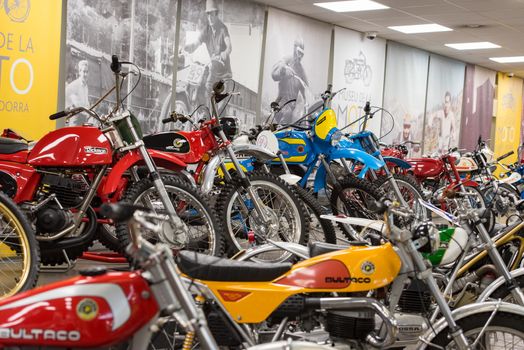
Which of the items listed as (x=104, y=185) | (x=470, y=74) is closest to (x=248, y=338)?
(x=104, y=185)

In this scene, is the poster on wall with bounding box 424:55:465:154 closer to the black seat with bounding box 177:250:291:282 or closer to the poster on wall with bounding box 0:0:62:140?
the poster on wall with bounding box 0:0:62:140

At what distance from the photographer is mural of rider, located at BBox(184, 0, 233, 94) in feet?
25.9

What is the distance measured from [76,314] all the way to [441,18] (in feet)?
28.0

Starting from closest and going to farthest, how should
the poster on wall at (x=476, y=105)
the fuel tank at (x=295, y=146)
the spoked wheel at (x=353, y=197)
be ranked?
the spoked wheel at (x=353, y=197)
the fuel tank at (x=295, y=146)
the poster on wall at (x=476, y=105)

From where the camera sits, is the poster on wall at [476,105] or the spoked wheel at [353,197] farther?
the poster on wall at [476,105]

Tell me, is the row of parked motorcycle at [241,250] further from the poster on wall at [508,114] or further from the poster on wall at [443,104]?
the poster on wall at [508,114]

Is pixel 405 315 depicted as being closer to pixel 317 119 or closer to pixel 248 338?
pixel 248 338

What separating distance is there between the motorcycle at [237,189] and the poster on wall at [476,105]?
990 cm

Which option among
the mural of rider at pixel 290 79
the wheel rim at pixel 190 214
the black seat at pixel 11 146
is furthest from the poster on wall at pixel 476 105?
the black seat at pixel 11 146

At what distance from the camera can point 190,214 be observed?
412cm

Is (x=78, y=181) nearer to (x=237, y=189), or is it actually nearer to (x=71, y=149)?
(x=71, y=149)

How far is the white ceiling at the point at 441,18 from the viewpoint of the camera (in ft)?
27.5

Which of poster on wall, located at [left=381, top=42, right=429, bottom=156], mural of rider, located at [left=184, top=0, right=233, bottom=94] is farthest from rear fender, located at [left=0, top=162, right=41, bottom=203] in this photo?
poster on wall, located at [left=381, top=42, right=429, bottom=156]

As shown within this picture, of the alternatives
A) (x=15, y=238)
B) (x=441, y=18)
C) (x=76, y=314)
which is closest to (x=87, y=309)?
(x=76, y=314)
